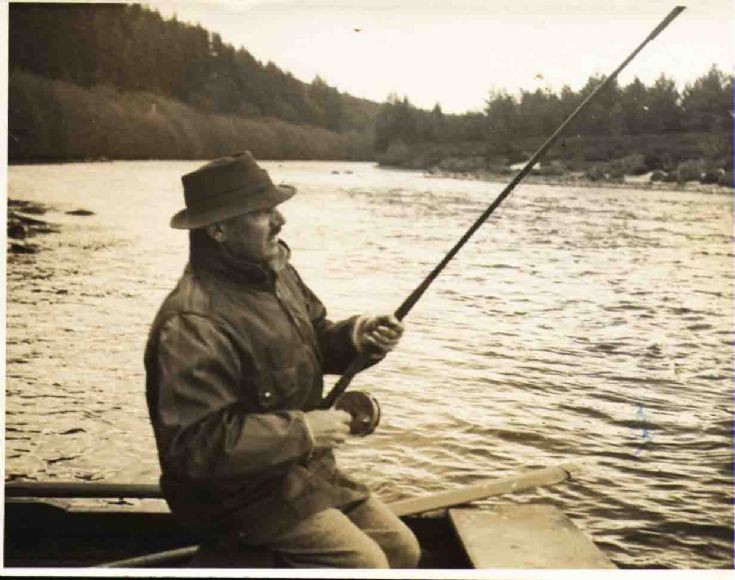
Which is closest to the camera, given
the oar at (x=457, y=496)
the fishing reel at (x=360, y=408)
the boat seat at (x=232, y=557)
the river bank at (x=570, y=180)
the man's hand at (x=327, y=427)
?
the man's hand at (x=327, y=427)

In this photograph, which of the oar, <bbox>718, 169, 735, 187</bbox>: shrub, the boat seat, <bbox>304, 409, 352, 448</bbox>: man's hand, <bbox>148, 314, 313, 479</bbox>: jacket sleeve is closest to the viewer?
<bbox>148, 314, 313, 479</bbox>: jacket sleeve

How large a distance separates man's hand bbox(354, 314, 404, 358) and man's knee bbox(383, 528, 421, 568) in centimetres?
51

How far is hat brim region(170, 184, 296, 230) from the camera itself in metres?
1.88

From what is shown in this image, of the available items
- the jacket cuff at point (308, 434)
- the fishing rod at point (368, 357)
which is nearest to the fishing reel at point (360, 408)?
the fishing rod at point (368, 357)

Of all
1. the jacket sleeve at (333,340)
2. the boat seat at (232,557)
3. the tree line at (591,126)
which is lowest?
the boat seat at (232,557)

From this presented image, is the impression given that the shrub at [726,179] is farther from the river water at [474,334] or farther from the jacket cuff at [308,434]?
the jacket cuff at [308,434]

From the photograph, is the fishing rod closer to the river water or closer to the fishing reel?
the fishing reel

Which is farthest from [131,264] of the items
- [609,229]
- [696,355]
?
[696,355]

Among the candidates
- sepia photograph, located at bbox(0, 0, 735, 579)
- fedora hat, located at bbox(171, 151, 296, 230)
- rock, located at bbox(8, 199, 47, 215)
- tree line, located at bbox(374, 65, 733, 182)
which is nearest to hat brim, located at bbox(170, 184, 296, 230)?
fedora hat, located at bbox(171, 151, 296, 230)

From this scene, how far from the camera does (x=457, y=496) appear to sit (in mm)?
2234

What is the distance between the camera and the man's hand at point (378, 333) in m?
2.01

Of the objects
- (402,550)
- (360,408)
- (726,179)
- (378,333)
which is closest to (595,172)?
(726,179)

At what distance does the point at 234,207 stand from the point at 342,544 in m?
0.90

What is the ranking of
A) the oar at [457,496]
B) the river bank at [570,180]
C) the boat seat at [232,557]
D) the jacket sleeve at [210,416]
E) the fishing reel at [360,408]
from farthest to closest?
the river bank at [570,180]
the oar at [457,496]
the fishing reel at [360,408]
the boat seat at [232,557]
the jacket sleeve at [210,416]
